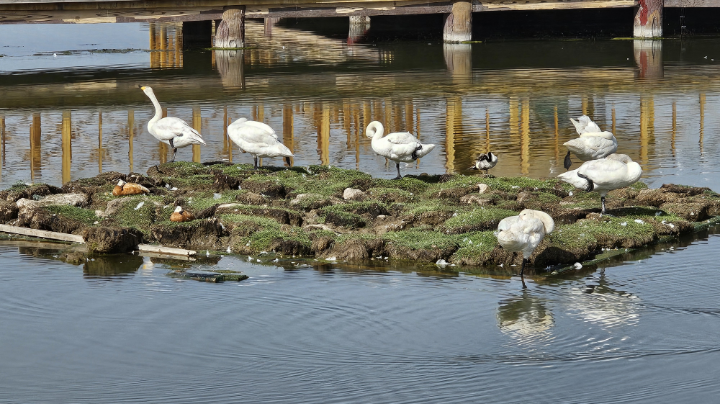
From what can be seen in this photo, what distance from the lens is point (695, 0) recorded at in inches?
1425

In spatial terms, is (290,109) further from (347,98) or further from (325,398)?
(325,398)

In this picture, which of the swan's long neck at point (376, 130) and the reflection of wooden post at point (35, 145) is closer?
the swan's long neck at point (376, 130)

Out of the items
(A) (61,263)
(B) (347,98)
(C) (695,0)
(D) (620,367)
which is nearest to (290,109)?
(B) (347,98)

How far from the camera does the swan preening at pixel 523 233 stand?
10273 millimetres

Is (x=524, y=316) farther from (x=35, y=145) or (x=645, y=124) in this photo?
(x=35, y=145)

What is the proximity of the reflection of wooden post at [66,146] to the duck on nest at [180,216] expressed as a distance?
420cm

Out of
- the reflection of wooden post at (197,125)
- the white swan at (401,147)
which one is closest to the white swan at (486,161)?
the white swan at (401,147)

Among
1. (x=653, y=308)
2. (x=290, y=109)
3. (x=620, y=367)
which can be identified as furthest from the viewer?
(x=290, y=109)

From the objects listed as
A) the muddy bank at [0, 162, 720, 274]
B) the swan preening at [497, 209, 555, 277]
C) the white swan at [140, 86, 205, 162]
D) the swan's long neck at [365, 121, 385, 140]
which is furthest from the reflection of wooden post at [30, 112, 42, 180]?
the swan preening at [497, 209, 555, 277]

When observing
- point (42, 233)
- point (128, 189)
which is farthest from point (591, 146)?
point (42, 233)

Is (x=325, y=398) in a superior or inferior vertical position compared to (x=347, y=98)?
inferior

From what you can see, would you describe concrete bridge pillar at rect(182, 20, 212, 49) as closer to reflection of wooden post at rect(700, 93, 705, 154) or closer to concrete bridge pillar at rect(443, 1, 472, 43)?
concrete bridge pillar at rect(443, 1, 472, 43)

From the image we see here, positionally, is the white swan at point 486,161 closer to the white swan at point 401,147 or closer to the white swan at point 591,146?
the white swan at point 401,147

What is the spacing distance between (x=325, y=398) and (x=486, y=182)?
7.49 m
